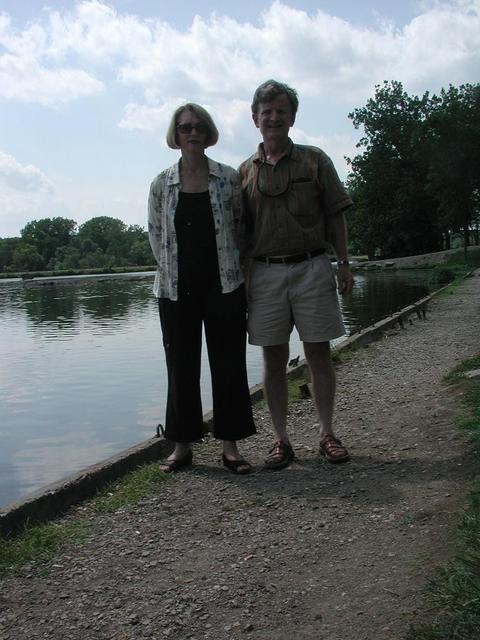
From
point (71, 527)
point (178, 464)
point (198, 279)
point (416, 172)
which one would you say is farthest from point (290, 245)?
point (416, 172)

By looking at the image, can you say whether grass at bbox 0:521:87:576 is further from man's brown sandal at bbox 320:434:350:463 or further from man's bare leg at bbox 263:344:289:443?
man's brown sandal at bbox 320:434:350:463

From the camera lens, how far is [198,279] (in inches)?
170

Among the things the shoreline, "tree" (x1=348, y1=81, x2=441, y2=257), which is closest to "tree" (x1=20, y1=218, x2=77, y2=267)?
"tree" (x1=348, y1=81, x2=441, y2=257)

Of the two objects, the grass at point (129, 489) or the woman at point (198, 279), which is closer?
the grass at point (129, 489)

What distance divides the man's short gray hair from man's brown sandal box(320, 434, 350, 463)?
1.98 metres

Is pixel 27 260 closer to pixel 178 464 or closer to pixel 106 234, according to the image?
pixel 106 234

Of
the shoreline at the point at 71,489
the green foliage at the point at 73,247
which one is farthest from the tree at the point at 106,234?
the shoreline at the point at 71,489

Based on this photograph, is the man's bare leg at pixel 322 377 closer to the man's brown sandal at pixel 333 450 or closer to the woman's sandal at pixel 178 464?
the man's brown sandal at pixel 333 450

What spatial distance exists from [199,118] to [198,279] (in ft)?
3.10

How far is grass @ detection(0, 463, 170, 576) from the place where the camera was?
10.9ft

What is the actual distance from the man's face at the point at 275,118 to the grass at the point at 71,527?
7.01 feet

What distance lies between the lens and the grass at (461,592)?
85.3 inches

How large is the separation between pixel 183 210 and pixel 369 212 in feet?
179

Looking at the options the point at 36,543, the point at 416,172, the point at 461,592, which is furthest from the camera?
the point at 416,172
